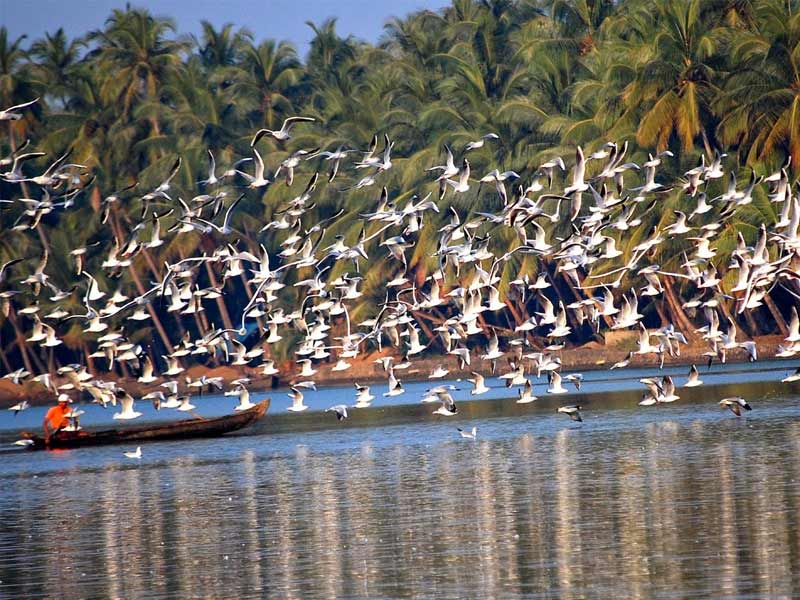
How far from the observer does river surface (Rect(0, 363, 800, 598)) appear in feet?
67.6

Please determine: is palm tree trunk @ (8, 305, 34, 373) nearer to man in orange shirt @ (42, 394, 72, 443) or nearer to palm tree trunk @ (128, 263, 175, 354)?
palm tree trunk @ (128, 263, 175, 354)

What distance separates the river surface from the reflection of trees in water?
6 cm

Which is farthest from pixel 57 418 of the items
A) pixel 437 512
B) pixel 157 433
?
pixel 437 512

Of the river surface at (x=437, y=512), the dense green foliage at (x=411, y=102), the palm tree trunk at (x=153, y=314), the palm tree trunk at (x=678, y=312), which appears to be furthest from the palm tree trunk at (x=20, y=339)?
the river surface at (x=437, y=512)

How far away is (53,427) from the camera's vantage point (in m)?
45.5

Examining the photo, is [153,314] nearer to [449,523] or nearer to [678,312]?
[678,312]

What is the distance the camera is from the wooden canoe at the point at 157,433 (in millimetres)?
44406

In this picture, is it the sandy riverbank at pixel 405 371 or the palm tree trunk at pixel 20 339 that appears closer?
the sandy riverbank at pixel 405 371

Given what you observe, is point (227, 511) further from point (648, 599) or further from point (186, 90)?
point (186, 90)

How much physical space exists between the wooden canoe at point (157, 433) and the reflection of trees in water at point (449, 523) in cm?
671

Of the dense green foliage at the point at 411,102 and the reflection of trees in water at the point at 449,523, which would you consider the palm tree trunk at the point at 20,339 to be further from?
the reflection of trees in water at the point at 449,523

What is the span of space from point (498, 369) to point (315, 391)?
7.53 metres

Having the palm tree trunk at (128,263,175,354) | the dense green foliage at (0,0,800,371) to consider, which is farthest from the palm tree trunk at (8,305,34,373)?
the palm tree trunk at (128,263,175,354)

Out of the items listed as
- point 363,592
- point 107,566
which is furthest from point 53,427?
point 363,592
